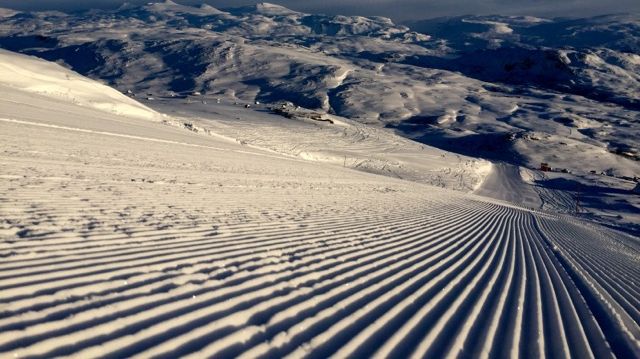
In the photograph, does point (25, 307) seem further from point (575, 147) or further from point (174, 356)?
point (575, 147)

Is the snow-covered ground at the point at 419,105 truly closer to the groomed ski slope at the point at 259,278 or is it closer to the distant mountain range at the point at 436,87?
the distant mountain range at the point at 436,87

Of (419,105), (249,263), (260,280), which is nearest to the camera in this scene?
(260,280)

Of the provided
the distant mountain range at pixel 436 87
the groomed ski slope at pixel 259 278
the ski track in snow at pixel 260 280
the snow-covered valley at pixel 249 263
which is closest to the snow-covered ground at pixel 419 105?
the distant mountain range at pixel 436 87

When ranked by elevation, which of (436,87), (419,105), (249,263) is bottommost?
(249,263)

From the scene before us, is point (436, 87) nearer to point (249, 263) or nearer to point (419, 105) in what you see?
point (419, 105)

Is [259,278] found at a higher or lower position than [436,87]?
lower

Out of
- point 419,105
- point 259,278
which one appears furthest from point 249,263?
point 419,105
